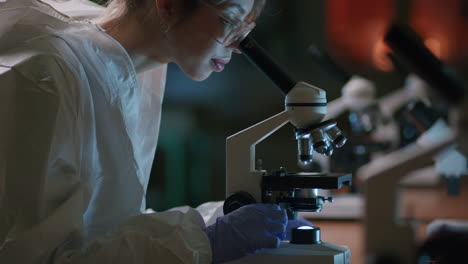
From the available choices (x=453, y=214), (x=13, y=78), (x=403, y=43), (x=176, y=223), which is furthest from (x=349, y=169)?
(x=403, y=43)

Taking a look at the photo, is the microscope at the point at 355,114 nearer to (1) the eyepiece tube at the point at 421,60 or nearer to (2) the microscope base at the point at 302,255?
(2) the microscope base at the point at 302,255

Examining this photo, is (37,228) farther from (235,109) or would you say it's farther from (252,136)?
(235,109)

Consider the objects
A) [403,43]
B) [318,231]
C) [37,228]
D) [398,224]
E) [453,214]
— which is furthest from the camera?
[453,214]

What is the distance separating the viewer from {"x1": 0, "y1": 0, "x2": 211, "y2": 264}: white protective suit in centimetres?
107

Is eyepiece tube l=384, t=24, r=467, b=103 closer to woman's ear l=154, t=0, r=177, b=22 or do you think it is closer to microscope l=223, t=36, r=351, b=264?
microscope l=223, t=36, r=351, b=264

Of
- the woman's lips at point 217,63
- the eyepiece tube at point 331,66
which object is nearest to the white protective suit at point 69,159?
Result: the woman's lips at point 217,63

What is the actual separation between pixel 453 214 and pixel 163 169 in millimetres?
2604

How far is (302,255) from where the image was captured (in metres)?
1.15

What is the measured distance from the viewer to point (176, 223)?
114 cm

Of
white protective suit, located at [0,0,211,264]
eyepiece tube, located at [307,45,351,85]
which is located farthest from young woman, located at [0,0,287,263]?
eyepiece tube, located at [307,45,351,85]

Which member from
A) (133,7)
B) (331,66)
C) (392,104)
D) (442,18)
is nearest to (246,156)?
(133,7)

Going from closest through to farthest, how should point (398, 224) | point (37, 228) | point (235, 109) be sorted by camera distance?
point (398, 224) → point (37, 228) → point (235, 109)

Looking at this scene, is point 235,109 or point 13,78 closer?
point 13,78

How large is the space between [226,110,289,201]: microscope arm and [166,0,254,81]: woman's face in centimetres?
23
